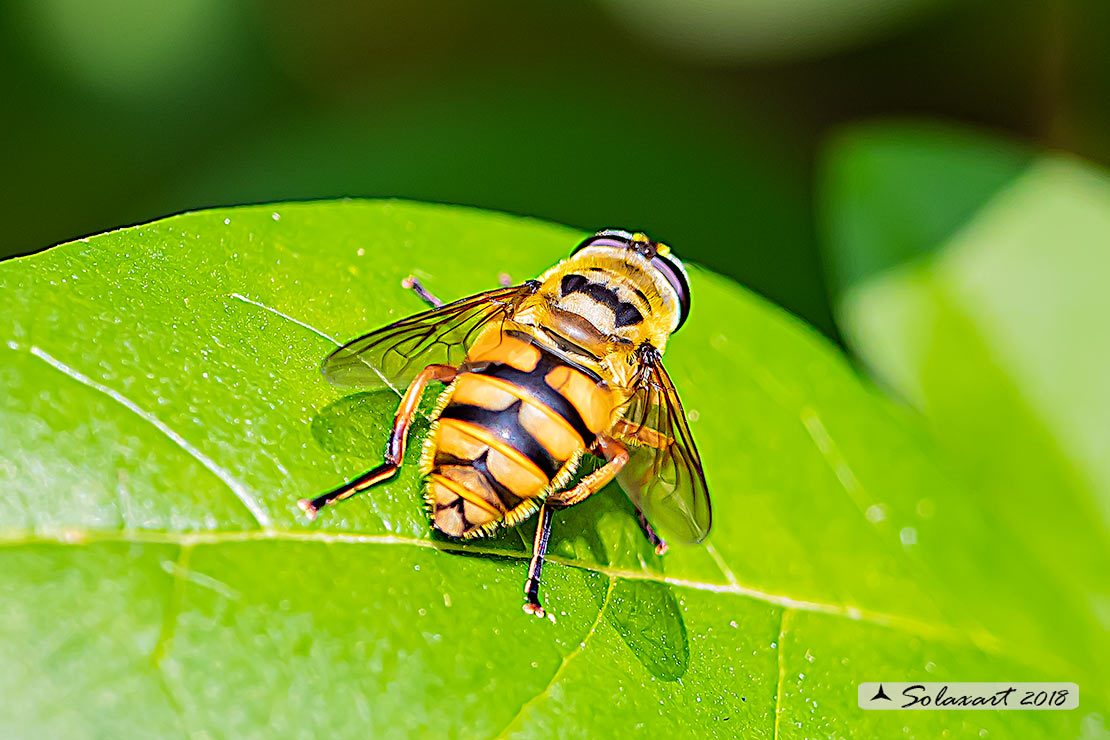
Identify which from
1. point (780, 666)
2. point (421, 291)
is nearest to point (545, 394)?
point (421, 291)

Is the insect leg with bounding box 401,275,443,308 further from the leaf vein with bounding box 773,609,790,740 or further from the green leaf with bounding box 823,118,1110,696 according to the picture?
the green leaf with bounding box 823,118,1110,696

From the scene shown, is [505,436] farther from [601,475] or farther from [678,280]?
[678,280]

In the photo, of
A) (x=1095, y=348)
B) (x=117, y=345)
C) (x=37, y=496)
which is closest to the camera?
(x=37, y=496)

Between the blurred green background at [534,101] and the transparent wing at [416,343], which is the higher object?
the blurred green background at [534,101]

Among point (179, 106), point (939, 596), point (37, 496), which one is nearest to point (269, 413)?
point (37, 496)

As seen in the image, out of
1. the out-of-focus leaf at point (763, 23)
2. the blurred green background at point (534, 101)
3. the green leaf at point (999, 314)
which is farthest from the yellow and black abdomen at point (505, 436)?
the out-of-focus leaf at point (763, 23)

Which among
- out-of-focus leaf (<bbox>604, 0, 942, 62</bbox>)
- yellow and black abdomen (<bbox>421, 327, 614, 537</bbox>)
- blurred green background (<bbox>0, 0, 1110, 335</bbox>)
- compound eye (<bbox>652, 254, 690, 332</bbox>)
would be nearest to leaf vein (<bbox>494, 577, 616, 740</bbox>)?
yellow and black abdomen (<bbox>421, 327, 614, 537</bbox>)

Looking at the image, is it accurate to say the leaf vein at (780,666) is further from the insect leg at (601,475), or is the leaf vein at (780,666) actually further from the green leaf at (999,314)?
the green leaf at (999,314)

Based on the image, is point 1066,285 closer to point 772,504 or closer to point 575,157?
point 772,504
